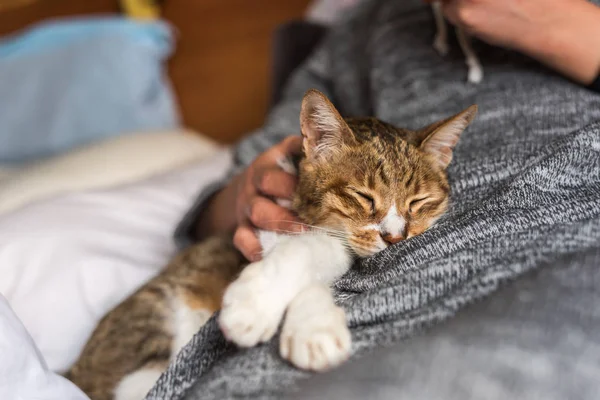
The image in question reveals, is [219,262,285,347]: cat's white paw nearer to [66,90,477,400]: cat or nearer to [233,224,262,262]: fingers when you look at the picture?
[66,90,477,400]: cat

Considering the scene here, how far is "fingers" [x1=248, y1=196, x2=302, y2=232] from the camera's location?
1.00m

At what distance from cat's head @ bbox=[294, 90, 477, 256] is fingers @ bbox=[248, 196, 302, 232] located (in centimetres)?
3

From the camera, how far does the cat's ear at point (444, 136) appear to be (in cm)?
95

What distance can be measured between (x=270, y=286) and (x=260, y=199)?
14.7 inches


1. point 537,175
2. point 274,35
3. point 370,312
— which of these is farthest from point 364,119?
point 274,35

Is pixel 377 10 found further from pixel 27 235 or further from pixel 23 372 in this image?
pixel 23 372

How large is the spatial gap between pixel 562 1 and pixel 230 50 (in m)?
1.73

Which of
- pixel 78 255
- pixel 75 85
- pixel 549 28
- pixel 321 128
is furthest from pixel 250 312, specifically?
pixel 75 85

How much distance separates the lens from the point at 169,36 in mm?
2479

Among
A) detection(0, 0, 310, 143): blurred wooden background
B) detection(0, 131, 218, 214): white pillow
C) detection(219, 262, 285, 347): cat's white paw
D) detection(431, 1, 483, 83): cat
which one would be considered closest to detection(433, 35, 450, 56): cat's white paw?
detection(431, 1, 483, 83): cat

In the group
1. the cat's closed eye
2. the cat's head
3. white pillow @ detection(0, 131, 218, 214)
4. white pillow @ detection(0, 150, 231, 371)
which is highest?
the cat's head

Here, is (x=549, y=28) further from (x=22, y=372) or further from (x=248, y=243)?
(x=22, y=372)

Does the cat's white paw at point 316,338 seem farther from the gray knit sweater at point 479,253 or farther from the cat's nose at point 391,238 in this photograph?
the cat's nose at point 391,238

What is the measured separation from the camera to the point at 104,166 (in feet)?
6.02
